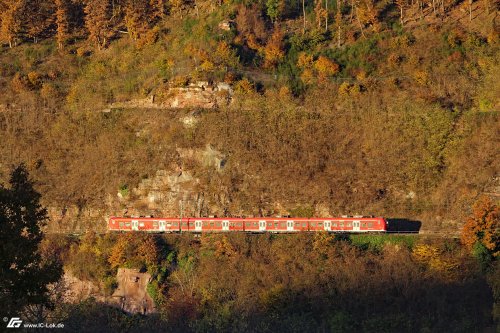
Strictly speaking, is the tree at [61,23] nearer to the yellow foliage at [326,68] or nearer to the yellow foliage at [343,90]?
the yellow foliage at [326,68]

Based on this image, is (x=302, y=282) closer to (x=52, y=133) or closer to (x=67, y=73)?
(x=52, y=133)

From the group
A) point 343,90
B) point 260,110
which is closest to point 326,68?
point 343,90

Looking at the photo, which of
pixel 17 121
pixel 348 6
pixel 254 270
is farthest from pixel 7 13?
pixel 254 270

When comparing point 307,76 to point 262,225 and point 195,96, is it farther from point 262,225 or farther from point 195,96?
point 262,225

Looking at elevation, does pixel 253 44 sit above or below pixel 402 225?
above

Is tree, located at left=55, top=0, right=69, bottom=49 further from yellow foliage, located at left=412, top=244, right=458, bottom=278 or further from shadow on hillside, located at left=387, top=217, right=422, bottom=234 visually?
yellow foliage, located at left=412, top=244, right=458, bottom=278

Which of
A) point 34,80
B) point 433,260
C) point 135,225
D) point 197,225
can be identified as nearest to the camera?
point 433,260

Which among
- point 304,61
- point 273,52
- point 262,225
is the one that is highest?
point 273,52
